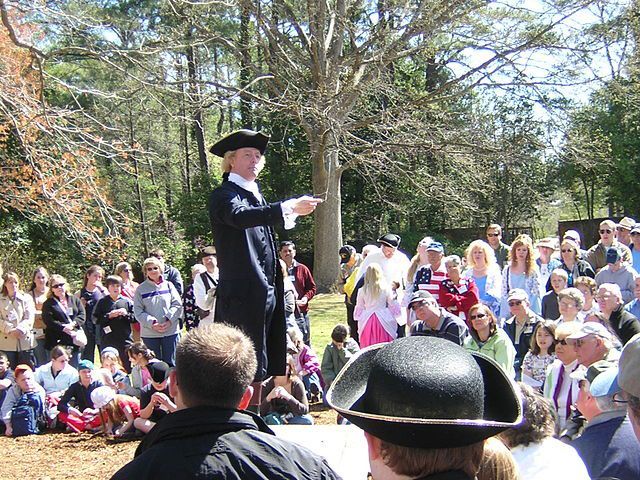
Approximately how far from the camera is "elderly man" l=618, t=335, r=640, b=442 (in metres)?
2.03

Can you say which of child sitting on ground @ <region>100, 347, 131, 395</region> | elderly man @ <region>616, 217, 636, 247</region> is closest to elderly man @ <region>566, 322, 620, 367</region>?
child sitting on ground @ <region>100, 347, 131, 395</region>

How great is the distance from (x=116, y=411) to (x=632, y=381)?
5976 millimetres

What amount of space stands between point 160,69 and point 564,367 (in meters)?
7.50

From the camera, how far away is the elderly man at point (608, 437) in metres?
2.84

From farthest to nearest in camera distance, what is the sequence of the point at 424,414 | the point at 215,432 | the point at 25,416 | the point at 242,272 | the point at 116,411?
the point at 25,416 → the point at 116,411 → the point at 242,272 → the point at 215,432 → the point at 424,414

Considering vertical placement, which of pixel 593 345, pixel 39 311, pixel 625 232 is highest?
pixel 625 232

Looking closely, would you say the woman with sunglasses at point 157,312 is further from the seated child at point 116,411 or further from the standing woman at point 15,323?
the standing woman at point 15,323

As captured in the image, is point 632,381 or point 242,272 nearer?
point 632,381

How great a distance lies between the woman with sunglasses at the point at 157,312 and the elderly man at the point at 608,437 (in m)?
5.93

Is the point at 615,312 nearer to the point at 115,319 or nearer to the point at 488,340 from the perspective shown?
the point at 488,340

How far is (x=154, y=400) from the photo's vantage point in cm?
682

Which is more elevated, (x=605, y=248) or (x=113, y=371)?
(x=605, y=248)

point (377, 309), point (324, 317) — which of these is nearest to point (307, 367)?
point (377, 309)

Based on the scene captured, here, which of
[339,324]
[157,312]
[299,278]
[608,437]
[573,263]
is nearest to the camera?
[608,437]
